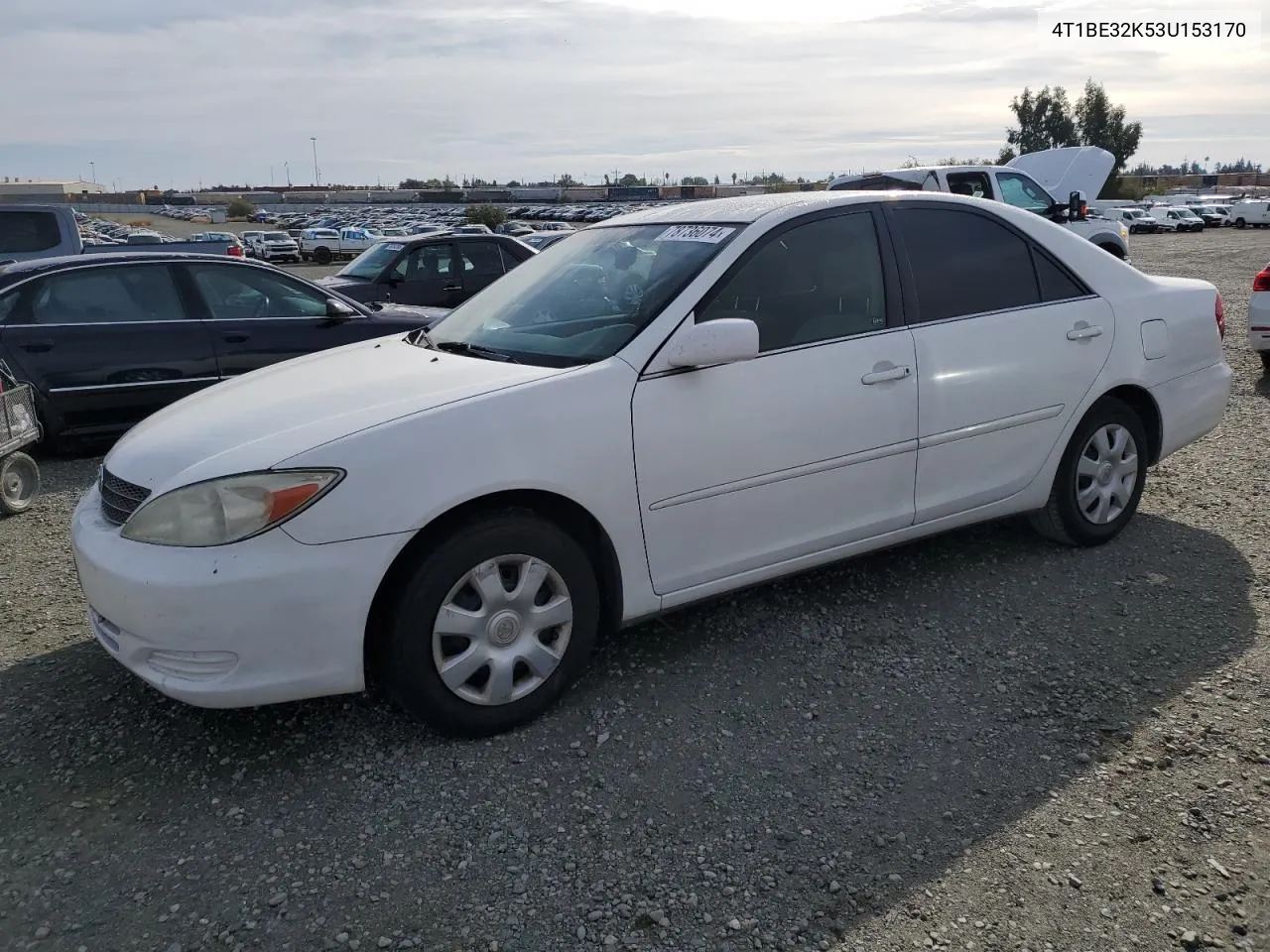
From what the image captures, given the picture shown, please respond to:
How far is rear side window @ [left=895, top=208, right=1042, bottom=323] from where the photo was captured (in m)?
4.07

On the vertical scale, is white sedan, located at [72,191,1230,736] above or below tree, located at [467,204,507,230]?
below

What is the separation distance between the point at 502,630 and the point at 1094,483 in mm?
2918

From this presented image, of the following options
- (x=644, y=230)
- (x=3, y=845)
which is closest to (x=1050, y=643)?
(x=644, y=230)

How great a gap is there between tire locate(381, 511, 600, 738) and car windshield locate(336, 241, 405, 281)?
1021 cm

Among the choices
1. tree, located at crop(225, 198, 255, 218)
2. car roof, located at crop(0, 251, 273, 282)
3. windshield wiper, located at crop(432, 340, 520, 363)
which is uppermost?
tree, located at crop(225, 198, 255, 218)

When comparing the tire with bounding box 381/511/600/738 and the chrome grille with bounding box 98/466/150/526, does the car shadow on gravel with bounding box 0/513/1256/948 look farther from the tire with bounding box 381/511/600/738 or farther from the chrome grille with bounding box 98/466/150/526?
the chrome grille with bounding box 98/466/150/526

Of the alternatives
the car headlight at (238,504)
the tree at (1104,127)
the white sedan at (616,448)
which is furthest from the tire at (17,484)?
the tree at (1104,127)

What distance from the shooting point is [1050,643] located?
12.5 ft

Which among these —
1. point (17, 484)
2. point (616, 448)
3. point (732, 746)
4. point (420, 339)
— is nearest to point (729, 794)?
point (732, 746)

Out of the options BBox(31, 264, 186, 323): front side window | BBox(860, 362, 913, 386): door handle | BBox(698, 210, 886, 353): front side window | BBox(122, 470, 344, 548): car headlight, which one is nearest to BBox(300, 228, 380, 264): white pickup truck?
BBox(31, 264, 186, 323): front side window

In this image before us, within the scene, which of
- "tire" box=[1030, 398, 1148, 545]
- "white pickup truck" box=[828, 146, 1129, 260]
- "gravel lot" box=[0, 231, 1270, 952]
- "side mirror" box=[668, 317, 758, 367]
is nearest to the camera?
"gravel lot" box=[0, 231, 1270, 952]

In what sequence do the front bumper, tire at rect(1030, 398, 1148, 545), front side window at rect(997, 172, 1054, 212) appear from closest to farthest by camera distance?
the front bumper < tire at rect(1030, 398, 1148, 545) < front side window at rect(997, 172, 1054, 212)

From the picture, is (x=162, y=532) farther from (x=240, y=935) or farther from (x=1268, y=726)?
(x=1268, y=726)

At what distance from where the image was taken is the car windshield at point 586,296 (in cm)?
355
